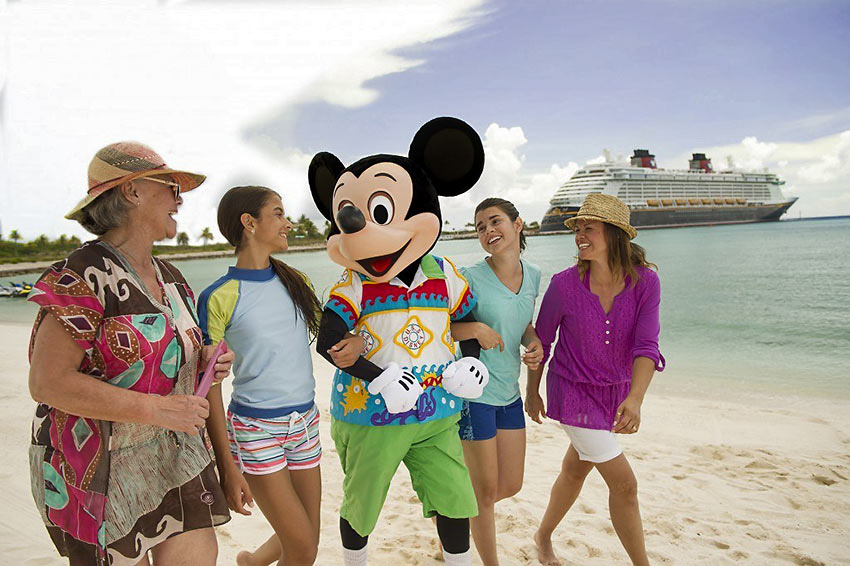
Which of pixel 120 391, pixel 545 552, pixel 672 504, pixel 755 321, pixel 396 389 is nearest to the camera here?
pixel 120 391

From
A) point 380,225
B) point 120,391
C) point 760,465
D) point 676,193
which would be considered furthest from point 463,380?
point 676,193

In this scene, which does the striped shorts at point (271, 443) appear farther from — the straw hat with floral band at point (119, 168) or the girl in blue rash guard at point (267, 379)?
the straw hat with floral band at point (119, 168)

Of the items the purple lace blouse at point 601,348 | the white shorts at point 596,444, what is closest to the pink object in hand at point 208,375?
the purple lace blouse at point 601,348

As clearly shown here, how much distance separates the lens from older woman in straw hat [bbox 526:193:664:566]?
2.58m

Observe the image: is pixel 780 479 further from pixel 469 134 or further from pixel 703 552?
pixel 469 134

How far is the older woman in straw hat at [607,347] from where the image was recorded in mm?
2582

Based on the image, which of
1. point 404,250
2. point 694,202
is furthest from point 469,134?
point 694,202

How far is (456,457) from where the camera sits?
2.31 meters

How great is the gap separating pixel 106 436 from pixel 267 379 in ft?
2.10

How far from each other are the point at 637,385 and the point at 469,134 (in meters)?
1.30

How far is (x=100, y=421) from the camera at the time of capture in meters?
1.60

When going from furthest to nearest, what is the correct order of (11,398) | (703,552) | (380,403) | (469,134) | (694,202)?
(694,202) → (11,398) → (703,552) → (469,134) → (380,403)

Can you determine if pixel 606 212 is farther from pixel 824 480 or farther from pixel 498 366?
pixel 824 480

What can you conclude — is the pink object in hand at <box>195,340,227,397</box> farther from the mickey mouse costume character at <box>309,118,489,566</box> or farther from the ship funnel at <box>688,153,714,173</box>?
the ship funnel at <box>688,153,714,173</box>
